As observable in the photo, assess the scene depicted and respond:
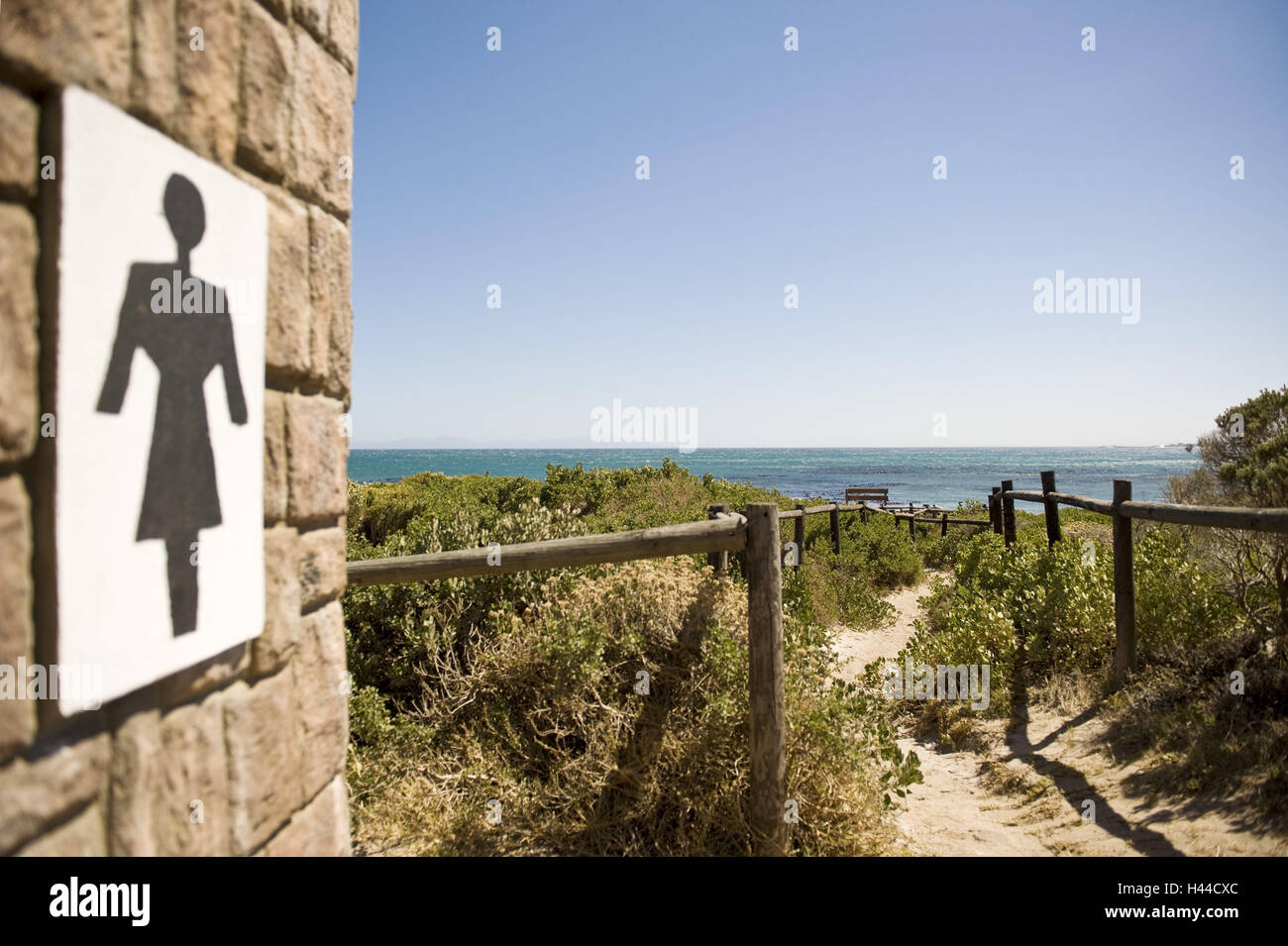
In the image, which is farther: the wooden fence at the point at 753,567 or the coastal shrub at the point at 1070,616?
the coastal shrub at the point at 1070,616

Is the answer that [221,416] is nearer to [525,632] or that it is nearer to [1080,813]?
[525,632]

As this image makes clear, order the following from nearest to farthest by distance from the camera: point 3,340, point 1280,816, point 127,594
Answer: point 3,340
point 127,594
point 1280,816

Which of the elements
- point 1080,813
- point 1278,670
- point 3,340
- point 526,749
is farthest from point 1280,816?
point 3,340

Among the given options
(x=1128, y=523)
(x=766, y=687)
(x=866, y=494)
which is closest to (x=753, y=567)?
(x=766, y=687)

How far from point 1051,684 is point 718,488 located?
7695mm

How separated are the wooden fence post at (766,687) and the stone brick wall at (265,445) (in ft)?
5.95

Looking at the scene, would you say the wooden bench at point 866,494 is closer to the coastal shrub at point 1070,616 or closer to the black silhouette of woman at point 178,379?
the coastal shrub at point 1070,616

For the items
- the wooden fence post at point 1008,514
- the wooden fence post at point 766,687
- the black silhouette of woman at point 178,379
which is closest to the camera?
the black silhouette of woman at point 178,379

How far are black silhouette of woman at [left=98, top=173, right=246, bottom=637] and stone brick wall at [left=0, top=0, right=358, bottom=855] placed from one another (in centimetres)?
13

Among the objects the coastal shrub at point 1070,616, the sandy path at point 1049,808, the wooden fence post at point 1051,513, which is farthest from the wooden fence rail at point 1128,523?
the wooden fence post at point 1051,513

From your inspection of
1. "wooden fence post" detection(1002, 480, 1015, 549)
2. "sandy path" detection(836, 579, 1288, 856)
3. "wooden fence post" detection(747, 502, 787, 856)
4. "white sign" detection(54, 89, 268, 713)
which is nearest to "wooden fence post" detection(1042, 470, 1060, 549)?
"wooden fence post" detection(1002, 480, 1015, 549)

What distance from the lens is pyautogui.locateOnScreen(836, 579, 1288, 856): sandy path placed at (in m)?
3.02

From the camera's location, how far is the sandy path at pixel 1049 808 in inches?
119

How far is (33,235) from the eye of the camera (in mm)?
1026
